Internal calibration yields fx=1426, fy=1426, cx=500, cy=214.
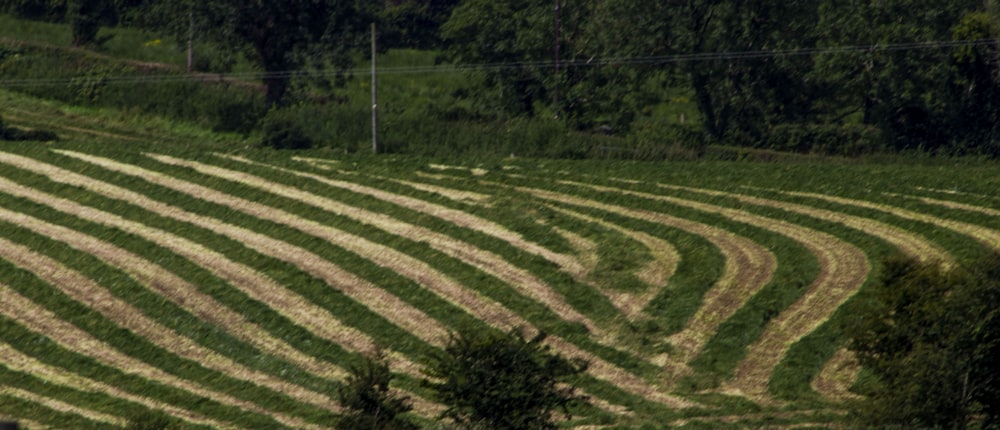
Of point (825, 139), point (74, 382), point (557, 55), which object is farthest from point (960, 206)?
point (557, 55)

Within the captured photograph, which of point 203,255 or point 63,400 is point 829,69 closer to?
point 203,255

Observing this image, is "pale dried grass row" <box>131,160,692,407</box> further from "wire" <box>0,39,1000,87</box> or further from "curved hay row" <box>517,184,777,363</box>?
"wire" <box>0,39,1000,87</box>

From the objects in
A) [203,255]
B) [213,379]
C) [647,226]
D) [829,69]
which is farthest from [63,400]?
[829,69]

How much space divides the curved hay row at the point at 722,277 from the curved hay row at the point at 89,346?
1116 cm

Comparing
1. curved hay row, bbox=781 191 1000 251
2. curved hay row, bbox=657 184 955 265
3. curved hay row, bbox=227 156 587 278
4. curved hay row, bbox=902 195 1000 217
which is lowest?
curved hay row, bbox=227 156 587 278

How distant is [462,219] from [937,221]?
15.2 meters

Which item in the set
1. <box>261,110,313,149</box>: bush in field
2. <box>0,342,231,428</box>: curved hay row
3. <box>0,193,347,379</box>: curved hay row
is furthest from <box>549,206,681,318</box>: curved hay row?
<box>261,110,313,149</box>: bush in field

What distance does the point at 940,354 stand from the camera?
2620 centimetres

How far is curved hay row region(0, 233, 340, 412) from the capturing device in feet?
109

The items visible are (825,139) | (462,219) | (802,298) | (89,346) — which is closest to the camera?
(89,346)

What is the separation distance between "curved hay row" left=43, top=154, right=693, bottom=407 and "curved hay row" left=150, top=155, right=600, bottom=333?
1095 mm

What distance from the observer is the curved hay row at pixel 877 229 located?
138 feet

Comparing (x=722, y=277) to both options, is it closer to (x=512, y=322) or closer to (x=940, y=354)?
(x=512, y=322)

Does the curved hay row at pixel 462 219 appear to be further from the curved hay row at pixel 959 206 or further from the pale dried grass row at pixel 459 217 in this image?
the curved hay row at pixel 959 206
